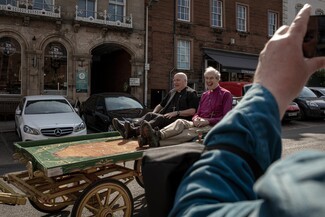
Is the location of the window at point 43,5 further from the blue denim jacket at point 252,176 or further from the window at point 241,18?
the blue denim jacket at point 252,176

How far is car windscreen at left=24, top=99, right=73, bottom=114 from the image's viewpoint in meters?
10.7

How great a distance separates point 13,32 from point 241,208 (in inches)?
694

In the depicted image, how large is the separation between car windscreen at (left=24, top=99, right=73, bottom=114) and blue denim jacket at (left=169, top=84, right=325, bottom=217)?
34.3 feet

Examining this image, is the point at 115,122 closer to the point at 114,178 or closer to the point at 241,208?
the point at 114,178

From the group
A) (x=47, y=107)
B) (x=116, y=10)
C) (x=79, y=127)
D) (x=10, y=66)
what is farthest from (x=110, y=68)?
(x=79, y=127)

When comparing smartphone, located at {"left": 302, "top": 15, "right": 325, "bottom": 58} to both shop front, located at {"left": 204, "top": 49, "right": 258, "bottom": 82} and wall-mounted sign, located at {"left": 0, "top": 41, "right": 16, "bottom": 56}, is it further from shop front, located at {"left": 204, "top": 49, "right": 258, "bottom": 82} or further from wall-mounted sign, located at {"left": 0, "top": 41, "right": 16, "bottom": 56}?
shop front, located at {"left": 204, "top": 49, "right": 258, "bottom": 82}

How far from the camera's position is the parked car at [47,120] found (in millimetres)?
9164

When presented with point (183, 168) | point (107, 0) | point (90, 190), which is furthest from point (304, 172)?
point (107, 0)

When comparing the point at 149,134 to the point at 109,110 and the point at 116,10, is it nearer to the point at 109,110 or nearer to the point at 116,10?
the point at 109,110

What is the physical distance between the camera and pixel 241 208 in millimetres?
713

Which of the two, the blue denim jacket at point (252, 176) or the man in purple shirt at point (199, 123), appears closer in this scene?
the blue denim jacket at point (252, 176)

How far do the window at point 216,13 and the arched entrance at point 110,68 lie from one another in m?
6.72

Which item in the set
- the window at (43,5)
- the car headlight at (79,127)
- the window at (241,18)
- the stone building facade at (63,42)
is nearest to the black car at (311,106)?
the stone building facade at (63,42)

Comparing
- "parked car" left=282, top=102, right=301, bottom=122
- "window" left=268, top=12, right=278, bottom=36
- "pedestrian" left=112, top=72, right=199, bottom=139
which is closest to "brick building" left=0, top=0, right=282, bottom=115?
"window" left=268, top=12, right=278, bottom=36
